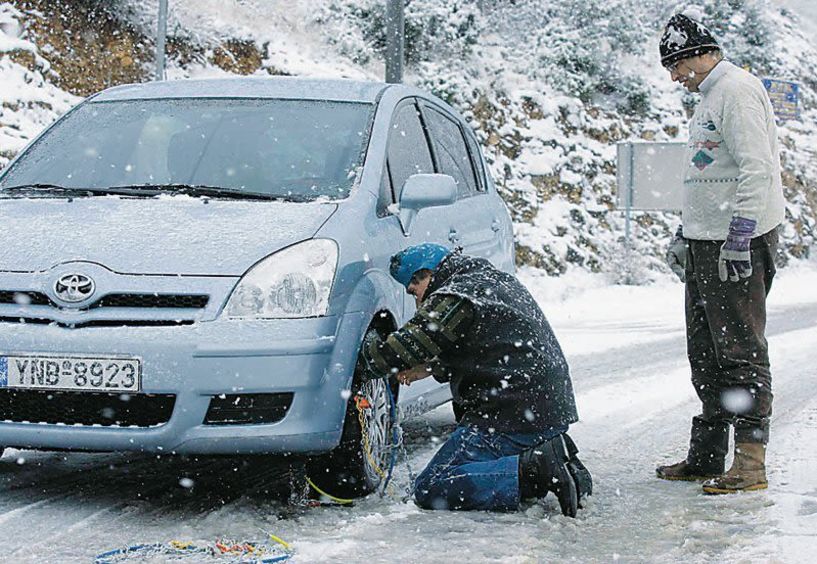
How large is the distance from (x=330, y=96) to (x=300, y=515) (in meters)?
2.01

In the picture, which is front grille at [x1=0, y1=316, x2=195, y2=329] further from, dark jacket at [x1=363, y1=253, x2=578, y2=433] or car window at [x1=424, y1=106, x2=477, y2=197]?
car window at [x1=424, y1=106, x2=477, y2=197]

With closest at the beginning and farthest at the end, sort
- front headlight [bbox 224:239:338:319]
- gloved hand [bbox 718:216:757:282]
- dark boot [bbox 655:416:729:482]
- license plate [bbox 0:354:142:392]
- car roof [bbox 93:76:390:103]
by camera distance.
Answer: license plate [bbox 0:354:142:392], front headlight [bbox 224:239:338:319], gloved hand [bbox 718:216:757:282], dark boot [bbox 655:416:729:482], car roof [bbox 93:76:390:103]

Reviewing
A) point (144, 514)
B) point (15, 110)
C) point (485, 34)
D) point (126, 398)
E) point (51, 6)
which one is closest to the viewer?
point (126, 398)

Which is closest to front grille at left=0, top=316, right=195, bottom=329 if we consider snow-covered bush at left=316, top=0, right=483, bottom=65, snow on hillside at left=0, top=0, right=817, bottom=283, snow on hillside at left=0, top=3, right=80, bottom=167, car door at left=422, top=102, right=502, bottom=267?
car door at left=422, top=102, right=502, bottom=267

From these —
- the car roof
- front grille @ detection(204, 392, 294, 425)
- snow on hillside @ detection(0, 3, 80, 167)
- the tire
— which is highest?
snow on hillside @ detection(0, 3, 80, 167)

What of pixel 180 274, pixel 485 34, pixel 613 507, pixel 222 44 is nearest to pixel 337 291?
pixel 180 274

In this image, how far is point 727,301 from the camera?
4.84 metres

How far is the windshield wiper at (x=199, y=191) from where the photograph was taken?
4695 mm

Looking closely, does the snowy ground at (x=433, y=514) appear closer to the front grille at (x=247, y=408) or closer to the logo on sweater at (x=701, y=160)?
the front grille at (x=247, y=408)

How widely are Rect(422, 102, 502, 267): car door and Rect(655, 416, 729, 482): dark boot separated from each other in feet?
4.59

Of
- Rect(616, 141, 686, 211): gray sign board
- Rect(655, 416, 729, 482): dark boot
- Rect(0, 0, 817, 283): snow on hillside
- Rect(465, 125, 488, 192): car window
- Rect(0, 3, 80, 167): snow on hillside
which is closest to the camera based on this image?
Rect(655, 416, 729, 482): dark boot

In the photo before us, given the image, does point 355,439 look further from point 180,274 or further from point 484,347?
point 180,274

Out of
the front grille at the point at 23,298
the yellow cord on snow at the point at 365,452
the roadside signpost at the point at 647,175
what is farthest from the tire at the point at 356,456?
the roadside signpost at the point at 647,175

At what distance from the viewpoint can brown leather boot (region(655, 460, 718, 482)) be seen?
5.12m
